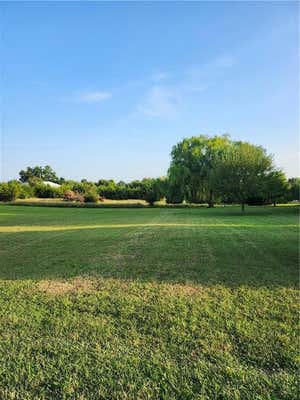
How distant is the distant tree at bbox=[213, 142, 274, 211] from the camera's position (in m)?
21.2

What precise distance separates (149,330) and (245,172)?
2108 cm

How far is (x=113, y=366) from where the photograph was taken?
1.95 meters

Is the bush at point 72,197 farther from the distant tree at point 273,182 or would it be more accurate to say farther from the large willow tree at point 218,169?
the distant tree at point 273,182

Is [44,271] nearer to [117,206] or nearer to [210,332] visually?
[210,332]

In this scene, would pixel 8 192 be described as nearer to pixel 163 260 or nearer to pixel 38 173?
pixel 163 260

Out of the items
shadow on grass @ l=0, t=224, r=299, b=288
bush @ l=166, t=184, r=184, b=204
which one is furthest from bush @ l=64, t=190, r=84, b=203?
shadow on grass @ l=0, t=224, r=299, b=288

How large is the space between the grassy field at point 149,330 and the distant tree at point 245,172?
17532 mm

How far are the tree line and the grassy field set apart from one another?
17749 millimetres

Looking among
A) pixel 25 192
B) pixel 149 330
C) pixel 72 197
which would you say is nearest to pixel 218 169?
pixel 149 330

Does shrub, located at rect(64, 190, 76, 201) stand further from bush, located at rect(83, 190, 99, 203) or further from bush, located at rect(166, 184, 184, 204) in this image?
bush, located at rect(166, 184, 184, 204)

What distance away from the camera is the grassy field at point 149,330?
5.82 feet

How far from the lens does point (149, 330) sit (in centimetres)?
246

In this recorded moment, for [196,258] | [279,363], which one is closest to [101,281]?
[196,258]

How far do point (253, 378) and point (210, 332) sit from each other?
1.99ft
